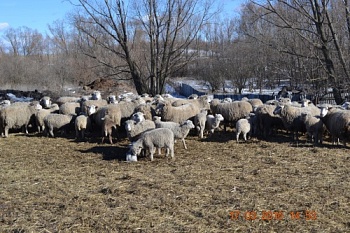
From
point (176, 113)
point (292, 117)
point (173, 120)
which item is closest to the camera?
point (292, 117)

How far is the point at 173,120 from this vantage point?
1130 centimetres

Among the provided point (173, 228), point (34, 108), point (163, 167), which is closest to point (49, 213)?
point (173, 228)

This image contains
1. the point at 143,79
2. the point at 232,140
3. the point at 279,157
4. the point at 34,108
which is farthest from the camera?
the point at 143,79

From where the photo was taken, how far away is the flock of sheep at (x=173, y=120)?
926cm

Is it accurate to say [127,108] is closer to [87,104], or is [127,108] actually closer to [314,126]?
[87,104]

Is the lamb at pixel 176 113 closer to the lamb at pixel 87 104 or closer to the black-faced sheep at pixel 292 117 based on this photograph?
the black-faced sheep at pixel 292 117

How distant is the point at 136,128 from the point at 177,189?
3450 mm

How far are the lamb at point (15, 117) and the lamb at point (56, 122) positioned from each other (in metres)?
1.07

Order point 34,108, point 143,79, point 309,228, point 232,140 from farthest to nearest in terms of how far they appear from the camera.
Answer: point 143,79 → point 34,108 → point 232,140 → point 309,228

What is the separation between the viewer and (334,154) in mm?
8367

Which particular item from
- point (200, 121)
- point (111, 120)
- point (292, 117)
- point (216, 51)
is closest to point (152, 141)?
point (111, 120)

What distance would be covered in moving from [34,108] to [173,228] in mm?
9648

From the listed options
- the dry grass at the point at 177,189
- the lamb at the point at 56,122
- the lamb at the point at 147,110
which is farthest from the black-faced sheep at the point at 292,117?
the lamb at the point at 56,122

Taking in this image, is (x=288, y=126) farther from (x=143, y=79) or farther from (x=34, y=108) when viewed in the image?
(x=143, y=79)
